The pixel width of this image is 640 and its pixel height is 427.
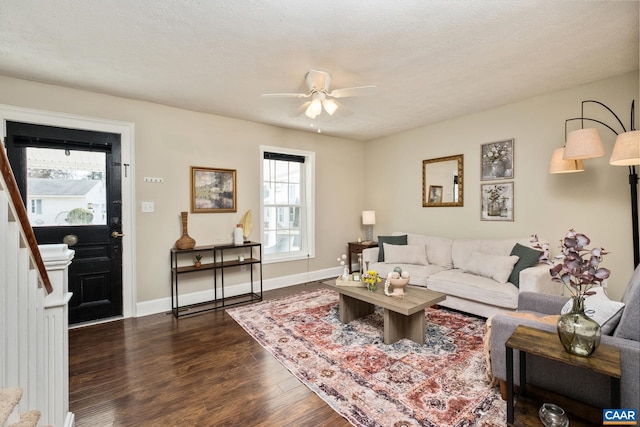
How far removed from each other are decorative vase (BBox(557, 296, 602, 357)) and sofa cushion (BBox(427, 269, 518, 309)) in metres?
1.64

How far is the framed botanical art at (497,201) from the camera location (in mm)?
3818

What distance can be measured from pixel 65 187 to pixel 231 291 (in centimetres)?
233

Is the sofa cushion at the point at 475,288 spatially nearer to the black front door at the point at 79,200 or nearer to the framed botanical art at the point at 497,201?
the framed botanical art at the point at 497,201

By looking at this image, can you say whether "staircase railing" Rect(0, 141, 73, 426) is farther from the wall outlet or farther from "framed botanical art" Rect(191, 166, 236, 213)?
"framed botanical art" Rect(191, 166, 236, 213)

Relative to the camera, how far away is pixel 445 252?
4.12 meters

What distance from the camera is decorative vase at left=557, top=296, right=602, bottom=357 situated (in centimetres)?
138

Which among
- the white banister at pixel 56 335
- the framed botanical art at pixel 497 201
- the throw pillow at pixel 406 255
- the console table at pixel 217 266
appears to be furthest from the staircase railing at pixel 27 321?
the framed botanical art at pixel 497 201

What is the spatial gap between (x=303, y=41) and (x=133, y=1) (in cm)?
115

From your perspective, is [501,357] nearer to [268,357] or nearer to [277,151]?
[268,357]

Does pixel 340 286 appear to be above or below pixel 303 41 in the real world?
below

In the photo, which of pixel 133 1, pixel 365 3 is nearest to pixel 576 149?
pixel 365 3

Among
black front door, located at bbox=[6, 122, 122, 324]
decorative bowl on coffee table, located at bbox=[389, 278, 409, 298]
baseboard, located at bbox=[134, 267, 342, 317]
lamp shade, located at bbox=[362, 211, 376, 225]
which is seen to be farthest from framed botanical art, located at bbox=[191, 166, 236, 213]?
decorative bowl on coffee table, located at bbox=[389, 278, 409, 298]

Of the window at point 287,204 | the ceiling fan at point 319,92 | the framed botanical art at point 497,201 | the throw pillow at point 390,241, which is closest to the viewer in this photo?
the ceiling fan at point 319,92

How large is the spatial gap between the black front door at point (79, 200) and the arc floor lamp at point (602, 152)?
4772 millimetres
